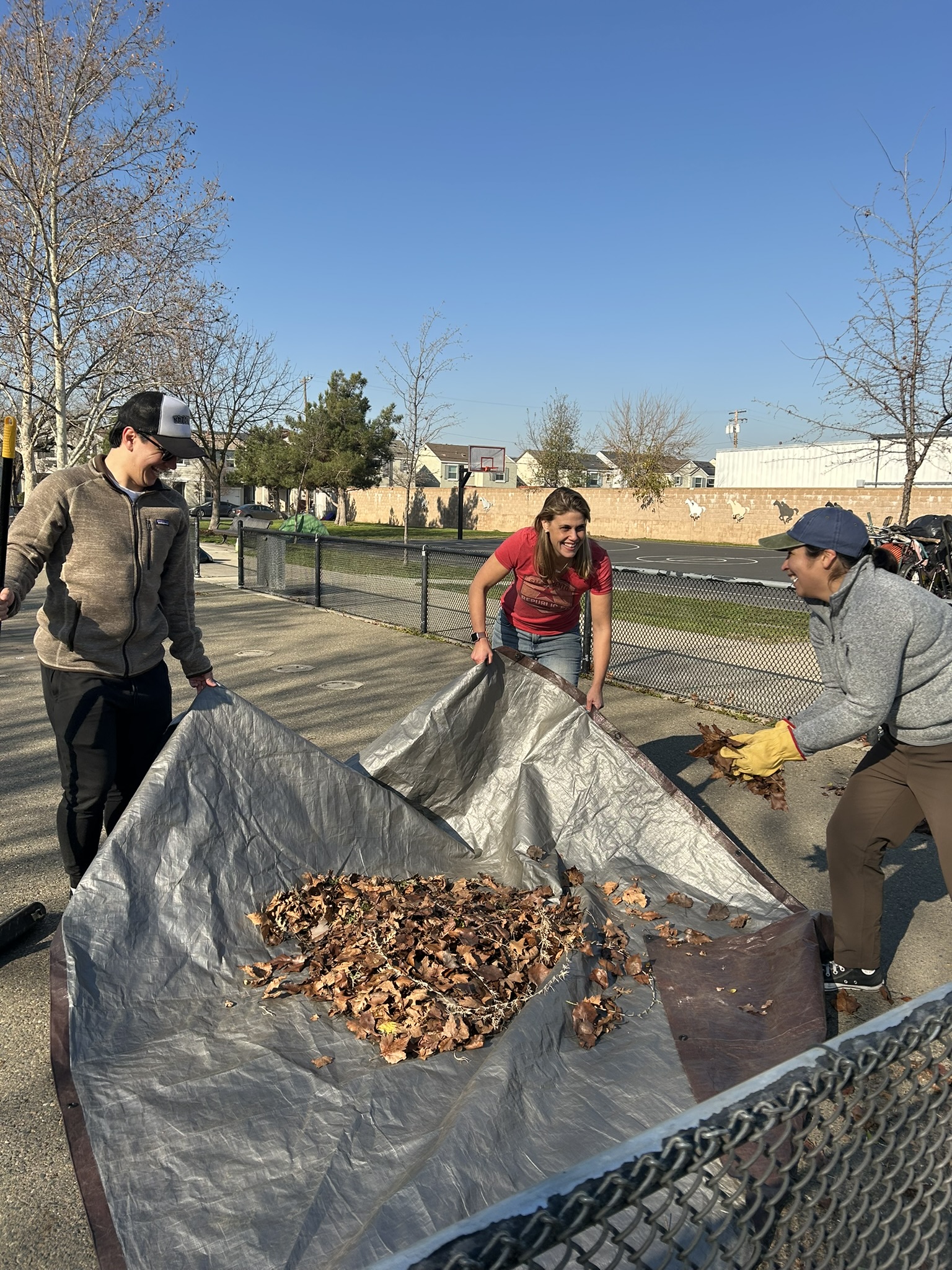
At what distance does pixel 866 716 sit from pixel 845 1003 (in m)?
1.12

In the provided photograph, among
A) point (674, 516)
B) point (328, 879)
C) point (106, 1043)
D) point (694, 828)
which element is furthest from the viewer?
point (674, 516)

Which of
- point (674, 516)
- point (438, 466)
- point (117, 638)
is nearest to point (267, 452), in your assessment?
point (674, 516)

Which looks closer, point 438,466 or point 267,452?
point 267,452

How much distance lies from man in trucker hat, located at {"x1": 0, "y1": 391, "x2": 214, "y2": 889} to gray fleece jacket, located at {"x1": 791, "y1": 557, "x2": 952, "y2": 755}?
2477mm

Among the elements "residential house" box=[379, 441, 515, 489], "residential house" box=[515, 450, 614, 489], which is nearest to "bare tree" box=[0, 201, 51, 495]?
"residential house" box=[515, 450, 614, 489]

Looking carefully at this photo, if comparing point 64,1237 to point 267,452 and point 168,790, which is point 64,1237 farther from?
point 267,452

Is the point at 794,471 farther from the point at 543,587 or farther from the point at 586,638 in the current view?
the point at 543,587

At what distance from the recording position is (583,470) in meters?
54.5

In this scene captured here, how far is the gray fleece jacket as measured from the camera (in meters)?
3.15

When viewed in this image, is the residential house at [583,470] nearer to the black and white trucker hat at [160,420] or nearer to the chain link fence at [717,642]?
the chain link fence at [717,642]

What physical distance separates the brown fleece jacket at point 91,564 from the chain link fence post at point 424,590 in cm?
807

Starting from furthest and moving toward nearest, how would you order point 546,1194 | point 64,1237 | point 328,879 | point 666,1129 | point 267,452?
point 267,452 → point 328,879 → point 64,1237 → point 666,1129 → point 546,1194

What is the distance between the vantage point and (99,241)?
45.7 ft

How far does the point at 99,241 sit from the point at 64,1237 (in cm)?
1438
